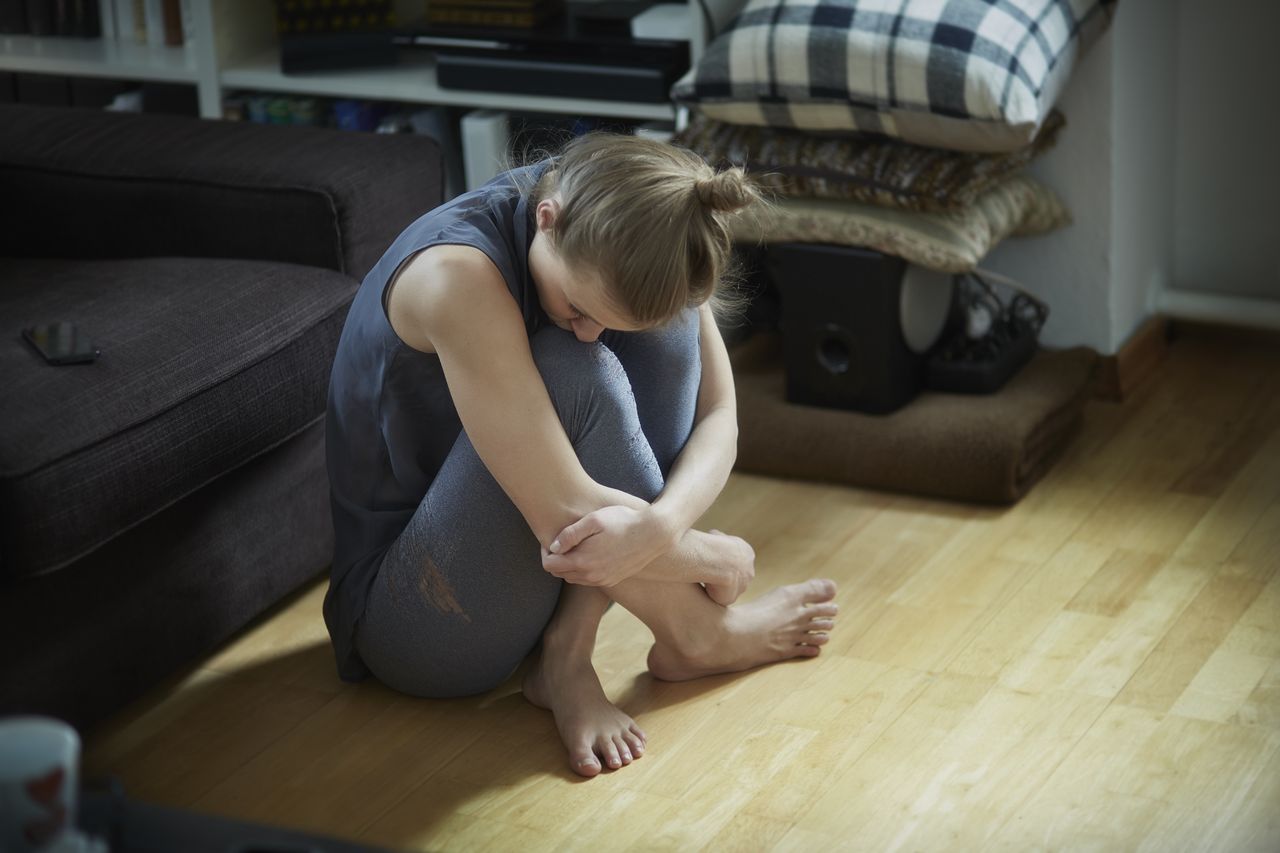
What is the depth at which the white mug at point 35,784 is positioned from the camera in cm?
84

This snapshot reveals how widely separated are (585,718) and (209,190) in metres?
0.84

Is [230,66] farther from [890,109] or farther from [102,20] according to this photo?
[890,109]

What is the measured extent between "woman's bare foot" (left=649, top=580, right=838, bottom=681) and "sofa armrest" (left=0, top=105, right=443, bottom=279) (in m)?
0.64

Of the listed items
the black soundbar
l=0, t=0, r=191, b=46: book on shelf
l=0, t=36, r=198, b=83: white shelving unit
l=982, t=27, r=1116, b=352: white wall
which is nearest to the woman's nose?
the black soundbar

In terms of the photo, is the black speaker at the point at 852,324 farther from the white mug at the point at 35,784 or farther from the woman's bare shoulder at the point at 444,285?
the white mug at the point at 35,784

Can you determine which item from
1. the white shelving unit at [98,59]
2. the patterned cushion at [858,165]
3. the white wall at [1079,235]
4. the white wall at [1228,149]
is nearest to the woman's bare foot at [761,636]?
the patterned cushion at [858,165]

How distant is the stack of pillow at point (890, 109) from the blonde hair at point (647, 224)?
0.71 m

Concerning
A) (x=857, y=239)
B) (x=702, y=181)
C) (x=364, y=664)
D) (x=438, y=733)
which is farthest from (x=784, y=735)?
(x=857, y=239)

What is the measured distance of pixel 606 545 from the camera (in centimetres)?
150

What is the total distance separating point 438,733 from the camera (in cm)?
168

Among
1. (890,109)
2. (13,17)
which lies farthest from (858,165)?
(13,17)

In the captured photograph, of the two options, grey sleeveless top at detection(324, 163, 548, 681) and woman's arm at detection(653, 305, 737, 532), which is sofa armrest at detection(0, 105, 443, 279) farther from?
woman's arm at detection(653, 305, 737, 532)

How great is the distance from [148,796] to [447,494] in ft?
1.39

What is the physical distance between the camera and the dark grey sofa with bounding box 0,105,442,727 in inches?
61.2
